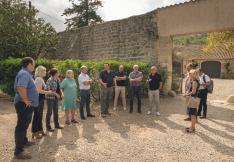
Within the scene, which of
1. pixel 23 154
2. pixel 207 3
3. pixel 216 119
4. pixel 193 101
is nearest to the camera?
pixel 23 154

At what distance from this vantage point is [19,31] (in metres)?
18.7

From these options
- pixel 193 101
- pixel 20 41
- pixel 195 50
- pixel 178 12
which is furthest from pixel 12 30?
pixel 195 50

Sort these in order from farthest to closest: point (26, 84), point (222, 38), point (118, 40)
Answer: point (118, 40), point (222, 38), point (26, 84)

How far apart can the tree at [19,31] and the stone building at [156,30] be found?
125 inches

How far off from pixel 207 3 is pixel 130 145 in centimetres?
845

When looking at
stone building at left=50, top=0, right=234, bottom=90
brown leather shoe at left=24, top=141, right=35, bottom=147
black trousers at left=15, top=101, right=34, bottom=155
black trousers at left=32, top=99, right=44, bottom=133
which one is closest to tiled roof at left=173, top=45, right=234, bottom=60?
stone building at left=50, top=0, right=234, bottom=90

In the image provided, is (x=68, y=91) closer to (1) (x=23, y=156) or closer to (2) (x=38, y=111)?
(2) (x=38, y=111)

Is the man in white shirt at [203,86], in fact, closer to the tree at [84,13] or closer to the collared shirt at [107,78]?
the collared shirt at [107,78]

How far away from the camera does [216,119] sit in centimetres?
1031

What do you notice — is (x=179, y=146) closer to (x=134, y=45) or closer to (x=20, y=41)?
(x=134, y=45)

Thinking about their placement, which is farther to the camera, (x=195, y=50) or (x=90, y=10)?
(x=195, y=50)

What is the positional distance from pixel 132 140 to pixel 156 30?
345 inches

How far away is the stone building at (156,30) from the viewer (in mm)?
12930

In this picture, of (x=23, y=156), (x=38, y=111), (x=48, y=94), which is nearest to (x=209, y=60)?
(x=48, y=94)
